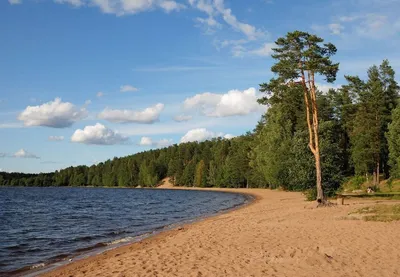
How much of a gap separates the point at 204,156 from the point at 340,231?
13068 cm

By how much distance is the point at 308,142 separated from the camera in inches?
1538

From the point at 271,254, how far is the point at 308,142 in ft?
92.3

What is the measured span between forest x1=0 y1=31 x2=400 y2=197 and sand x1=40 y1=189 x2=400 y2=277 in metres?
12.9

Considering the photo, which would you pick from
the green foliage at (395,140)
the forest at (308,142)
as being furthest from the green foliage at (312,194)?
the green foliage at (395,140)

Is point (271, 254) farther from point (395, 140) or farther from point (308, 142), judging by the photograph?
point (395, 140)

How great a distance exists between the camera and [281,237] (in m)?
16.2

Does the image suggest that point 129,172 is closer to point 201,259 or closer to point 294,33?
point 294,33

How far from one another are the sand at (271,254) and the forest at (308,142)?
42.2 feet

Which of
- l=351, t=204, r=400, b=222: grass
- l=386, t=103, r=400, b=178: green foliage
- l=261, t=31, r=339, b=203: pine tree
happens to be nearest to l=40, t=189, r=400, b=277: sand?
l=351, t=204, r=400, b=222: grass

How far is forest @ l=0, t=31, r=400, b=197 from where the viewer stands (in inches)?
1167

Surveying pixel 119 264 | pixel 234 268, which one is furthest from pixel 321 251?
pixel 119 264

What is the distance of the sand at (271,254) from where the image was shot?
10.7 metres

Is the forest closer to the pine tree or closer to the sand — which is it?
the pine tree

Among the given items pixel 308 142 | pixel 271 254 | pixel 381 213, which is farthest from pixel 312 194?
pixel 271 254
